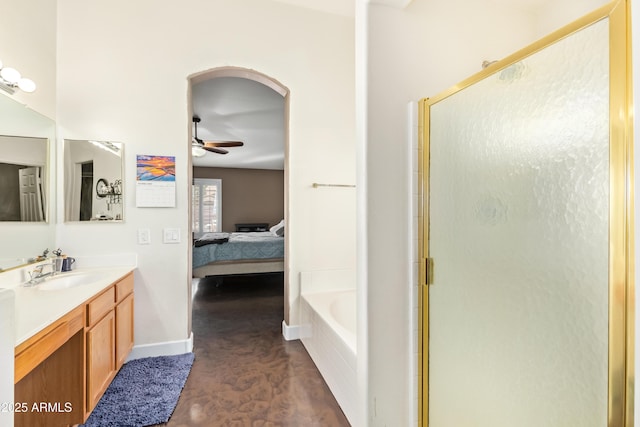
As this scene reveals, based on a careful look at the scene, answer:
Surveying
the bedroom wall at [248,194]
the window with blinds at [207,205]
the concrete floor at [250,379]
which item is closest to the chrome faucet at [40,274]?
the concrete floor at [250,379]

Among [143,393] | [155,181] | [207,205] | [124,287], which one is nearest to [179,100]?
[155,181]

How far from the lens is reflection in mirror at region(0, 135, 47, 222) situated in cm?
178

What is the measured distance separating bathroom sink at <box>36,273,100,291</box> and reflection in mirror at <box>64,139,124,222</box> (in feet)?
1.65

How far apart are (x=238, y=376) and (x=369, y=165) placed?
1894 mm

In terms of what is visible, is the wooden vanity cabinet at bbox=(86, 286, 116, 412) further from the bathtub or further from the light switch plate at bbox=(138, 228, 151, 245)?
the bathtub

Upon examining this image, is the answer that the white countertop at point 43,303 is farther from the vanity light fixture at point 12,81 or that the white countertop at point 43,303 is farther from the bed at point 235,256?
the bed at point 235,256

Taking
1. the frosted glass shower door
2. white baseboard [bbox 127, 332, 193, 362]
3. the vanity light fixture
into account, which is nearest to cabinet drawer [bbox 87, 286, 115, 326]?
white baseboard [bbox 127, 332, 193, 362]

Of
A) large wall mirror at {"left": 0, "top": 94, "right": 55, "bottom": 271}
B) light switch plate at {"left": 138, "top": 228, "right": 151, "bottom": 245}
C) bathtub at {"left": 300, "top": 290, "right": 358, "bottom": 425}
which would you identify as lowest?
bathtub at {"left": 300, "top": 290, "right": 358, "bottom": 425}

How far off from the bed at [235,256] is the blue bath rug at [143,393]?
81.9 inches

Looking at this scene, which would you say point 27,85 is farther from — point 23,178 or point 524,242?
point 524,242

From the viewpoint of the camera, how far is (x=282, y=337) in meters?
2.85

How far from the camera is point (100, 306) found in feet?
5.82

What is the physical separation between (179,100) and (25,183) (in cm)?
122

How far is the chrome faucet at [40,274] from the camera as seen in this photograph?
6.03 ft
